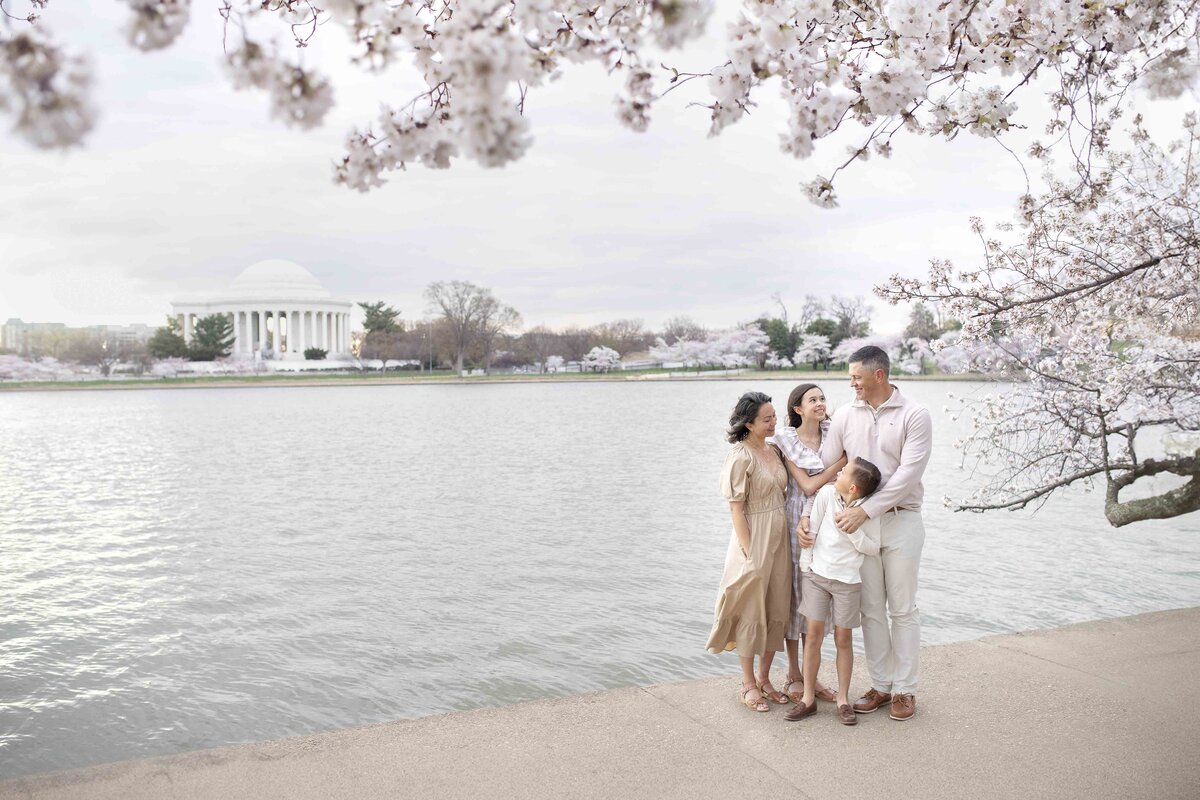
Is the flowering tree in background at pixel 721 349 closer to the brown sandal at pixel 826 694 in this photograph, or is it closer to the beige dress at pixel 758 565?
the brown sandal at pixel 826 694

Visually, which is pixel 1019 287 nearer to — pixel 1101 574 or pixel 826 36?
pixel 826 36

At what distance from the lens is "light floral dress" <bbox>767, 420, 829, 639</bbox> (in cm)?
452

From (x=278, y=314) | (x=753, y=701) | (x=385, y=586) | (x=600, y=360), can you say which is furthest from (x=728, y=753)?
(x=278, y=314)

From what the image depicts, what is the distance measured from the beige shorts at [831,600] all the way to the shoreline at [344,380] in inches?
2771

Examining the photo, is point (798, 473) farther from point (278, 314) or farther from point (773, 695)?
point (278, 314)

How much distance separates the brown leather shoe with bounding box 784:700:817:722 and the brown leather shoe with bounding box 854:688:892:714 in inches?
9.0

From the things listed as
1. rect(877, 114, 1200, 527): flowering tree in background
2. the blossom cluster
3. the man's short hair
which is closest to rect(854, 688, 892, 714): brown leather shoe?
the man's short hair

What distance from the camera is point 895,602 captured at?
436 cm

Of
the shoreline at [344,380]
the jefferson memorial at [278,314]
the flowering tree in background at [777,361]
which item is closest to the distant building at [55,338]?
the jefferson memorial at [278,314]

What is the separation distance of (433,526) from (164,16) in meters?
12.0

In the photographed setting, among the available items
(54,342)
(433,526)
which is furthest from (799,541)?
(54,342)

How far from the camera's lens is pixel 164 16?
5.65ft

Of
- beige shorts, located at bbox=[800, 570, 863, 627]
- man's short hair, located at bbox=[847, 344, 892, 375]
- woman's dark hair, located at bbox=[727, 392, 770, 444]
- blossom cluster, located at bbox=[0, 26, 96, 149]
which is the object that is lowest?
beige shorts, located at bbox=[800, 570, 863, 627]

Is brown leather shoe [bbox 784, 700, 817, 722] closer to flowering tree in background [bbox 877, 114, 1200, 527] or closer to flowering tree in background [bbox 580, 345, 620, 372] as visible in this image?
flowering tree in background [bbox 877, 114, 1200, 527]
